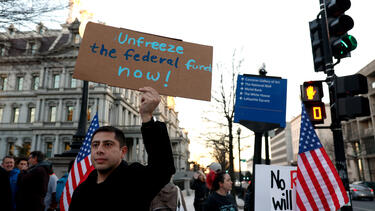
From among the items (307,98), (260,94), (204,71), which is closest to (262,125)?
(260,94)

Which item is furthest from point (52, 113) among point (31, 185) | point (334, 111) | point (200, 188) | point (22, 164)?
point (334, 111)

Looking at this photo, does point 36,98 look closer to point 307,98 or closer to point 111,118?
point 111,118

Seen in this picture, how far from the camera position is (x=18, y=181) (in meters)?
5.83

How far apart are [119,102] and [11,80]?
19.6 metres

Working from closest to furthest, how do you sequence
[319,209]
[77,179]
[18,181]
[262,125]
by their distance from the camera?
1. [319,209]
2. [77,179]
3. [262,125]
4. [18,181]

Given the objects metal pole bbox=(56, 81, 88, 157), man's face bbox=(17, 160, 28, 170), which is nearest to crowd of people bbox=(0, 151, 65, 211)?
A: man's face bbox=(17, 160, 28, 170)

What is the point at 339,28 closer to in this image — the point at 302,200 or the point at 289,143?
the point at 302,200

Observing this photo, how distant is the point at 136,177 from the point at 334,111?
4.49 metres

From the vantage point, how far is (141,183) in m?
1.70

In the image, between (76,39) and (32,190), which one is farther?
(76,39)

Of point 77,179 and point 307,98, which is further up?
point 307,98

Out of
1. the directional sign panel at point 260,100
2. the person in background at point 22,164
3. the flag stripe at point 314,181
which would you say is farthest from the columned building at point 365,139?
the person in background at point 22,164

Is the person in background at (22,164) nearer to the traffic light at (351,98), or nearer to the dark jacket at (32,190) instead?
the dark jacket at (32,190)

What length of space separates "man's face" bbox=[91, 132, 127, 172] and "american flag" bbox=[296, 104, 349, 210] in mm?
3027
